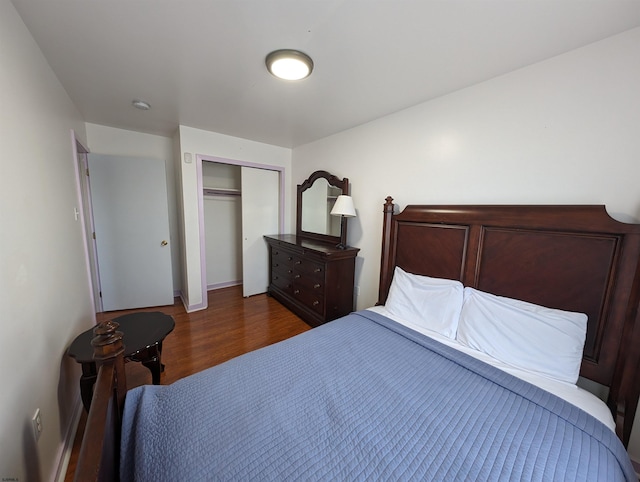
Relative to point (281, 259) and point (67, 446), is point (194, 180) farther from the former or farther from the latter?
point (67, 446)

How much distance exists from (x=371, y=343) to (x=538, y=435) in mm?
789

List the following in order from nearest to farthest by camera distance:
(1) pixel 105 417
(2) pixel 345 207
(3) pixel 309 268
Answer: (1) pixel 105 417
(2) pixel 345 207
(3) pixel 309 268

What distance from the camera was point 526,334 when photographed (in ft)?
4.44

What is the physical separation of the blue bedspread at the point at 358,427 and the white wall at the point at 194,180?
2.17 meters

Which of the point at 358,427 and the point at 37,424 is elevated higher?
the point at 358,427

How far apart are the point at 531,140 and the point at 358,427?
192 cm

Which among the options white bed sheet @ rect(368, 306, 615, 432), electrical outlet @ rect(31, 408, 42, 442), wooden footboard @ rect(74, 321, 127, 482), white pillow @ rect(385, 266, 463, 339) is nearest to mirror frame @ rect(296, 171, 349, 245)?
white pillow @ rect(385, 266, 463, 339)

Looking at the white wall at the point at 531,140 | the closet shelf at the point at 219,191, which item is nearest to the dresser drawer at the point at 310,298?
the white wall at the point at 531,140

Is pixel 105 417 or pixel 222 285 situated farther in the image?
pixel 222 285

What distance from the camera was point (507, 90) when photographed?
1613mm

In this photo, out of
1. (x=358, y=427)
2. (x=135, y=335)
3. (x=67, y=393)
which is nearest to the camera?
(x=358, y=427)

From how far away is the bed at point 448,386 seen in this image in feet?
2.65

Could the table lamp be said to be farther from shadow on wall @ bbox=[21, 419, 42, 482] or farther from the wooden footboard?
shadow on wall @ bbox=[21, 419, 42, 482]

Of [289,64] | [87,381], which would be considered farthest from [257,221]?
[87,381]
